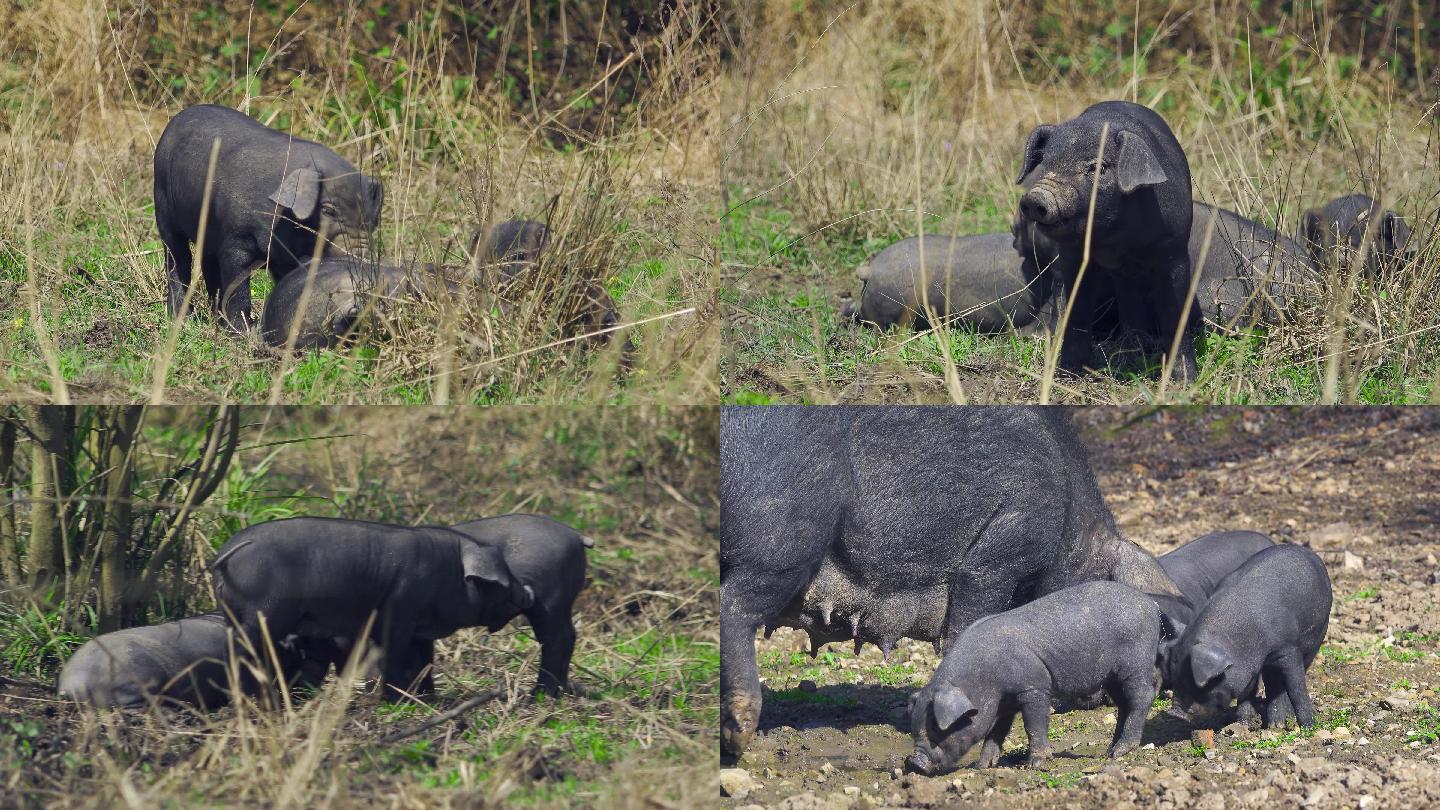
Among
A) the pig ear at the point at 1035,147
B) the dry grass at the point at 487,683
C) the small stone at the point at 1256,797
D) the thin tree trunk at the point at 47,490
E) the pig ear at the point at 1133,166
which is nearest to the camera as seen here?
the dry grass at the point at 487,683

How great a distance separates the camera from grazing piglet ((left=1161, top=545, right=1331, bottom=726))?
5.12 metres

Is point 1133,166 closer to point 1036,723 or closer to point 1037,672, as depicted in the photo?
point 1037,672

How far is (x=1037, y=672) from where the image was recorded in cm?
467

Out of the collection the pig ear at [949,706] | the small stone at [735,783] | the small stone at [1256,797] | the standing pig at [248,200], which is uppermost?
the standing pig at [248,200]

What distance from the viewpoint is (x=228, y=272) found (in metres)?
6.01

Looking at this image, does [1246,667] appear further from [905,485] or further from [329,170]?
[329,170]

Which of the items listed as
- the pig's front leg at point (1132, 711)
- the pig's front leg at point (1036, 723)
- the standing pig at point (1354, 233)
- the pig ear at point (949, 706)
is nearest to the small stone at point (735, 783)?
the pig ear at point (949, 706)

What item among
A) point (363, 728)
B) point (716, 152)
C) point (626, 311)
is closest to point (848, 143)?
point (716, 152)

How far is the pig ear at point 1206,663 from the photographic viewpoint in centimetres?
507

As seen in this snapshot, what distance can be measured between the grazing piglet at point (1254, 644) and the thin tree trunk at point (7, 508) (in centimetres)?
380

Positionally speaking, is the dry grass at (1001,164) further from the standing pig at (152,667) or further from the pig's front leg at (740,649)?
the standing pig at (152,667)

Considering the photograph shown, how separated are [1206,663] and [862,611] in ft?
3.95

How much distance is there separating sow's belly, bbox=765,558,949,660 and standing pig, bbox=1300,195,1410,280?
2127 mm

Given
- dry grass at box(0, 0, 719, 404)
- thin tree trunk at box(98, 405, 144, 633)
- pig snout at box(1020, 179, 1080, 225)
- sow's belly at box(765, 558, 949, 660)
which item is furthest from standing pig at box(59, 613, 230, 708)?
pig snout at box(1020, 179, 1080, 225)
